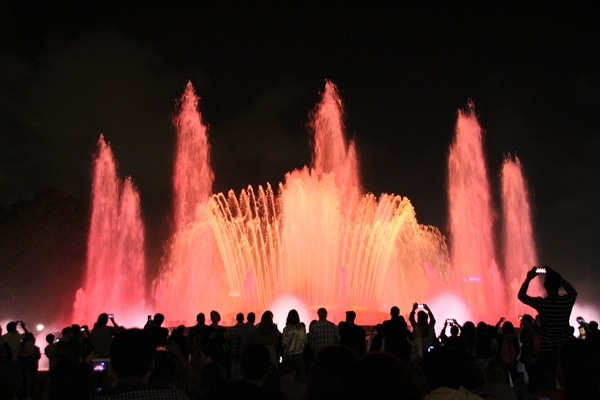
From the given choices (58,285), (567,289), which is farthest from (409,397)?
(58,285)

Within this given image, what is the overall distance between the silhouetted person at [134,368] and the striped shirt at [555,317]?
530cm

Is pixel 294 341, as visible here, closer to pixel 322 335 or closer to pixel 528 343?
pixel 322 335

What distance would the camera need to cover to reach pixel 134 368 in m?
4.14

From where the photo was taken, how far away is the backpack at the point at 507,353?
10031 millimetres

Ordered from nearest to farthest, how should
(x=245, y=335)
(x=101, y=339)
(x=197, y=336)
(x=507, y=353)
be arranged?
(x=507, y=353)
(x=197, y=336)
(x=101, y=339)
(x=245, y=335)

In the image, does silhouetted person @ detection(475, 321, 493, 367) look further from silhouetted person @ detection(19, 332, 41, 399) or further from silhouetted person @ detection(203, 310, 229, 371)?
silhouetted person @ detection(19, 332, 41, 399)

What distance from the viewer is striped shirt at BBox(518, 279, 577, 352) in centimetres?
752

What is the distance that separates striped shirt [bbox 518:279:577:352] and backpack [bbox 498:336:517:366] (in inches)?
99.9

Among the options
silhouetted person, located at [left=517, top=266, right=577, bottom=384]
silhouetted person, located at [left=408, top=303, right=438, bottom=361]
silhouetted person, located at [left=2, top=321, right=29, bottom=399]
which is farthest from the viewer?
silhouetted person, located at [left=2, top=321, right=29, bottom=399]

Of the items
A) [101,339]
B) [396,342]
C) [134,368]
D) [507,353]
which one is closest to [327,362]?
[134,368]

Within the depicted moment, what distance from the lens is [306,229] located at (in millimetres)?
33531

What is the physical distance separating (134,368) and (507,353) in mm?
7690

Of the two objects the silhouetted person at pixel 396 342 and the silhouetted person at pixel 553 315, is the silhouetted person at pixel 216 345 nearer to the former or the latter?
the silhouetted person at pixel 396 342

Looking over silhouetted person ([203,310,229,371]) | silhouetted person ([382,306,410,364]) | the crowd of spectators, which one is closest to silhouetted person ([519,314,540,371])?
the crowd of spectators
